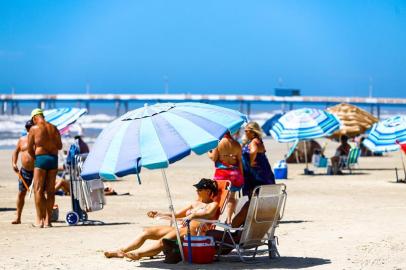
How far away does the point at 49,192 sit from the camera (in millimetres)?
10602

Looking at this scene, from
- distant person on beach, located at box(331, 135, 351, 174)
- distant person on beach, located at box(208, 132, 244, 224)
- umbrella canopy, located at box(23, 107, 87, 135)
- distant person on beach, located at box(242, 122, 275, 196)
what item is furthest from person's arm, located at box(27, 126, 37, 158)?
distant person on beach, located at box(331, 135, 351, 174)

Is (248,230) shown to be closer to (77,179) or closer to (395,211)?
(77,179)

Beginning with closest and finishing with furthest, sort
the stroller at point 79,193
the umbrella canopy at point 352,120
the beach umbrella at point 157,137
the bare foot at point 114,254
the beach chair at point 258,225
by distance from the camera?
the beach umbrella at point 157,137 < the beach chair at point 258,225 < the bare foot at point 114,254 < the stroller at point 79,193 < the umbrella canopy at point 352,120

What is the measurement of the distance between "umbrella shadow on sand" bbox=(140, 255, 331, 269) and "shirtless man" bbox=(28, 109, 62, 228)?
8.98ft

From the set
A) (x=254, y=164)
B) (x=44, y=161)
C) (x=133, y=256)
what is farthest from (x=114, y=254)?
(x=44, y=161)

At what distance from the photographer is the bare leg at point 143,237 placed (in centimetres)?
801

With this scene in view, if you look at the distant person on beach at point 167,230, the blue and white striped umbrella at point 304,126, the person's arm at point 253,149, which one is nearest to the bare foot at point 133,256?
the distant person on beach at point 167,230

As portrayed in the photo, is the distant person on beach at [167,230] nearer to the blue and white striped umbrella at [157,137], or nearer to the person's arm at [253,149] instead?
the blue and white striped umbrella at [157,137]

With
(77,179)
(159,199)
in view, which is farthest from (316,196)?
(77,179)

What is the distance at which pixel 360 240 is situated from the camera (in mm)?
9078

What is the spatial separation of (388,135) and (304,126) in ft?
7.79

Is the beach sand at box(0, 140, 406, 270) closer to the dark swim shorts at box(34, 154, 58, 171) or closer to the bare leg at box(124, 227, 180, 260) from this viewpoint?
the bare leg at box(124, 227, 180, 260)

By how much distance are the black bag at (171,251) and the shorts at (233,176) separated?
1.79 metres

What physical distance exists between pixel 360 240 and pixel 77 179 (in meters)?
3.07
